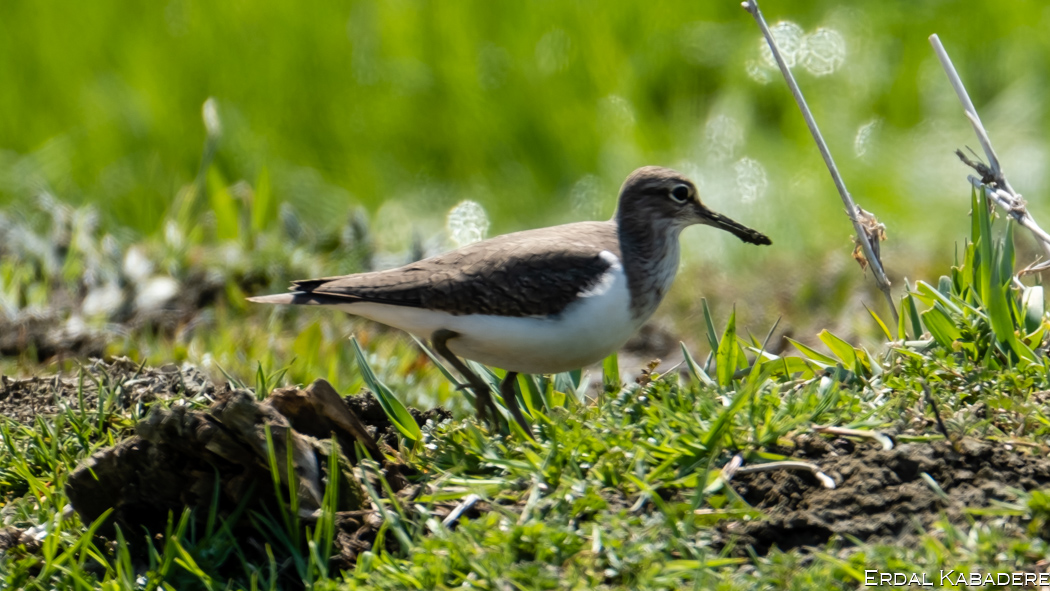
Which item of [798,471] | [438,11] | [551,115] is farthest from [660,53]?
[798,471]

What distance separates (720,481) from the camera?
3.06 m

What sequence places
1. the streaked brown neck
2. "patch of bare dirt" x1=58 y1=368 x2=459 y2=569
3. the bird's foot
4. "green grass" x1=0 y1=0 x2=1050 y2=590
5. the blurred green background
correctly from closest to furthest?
"green grass" x1=0 y1=0 x2=1050 y2=590, "patch of bare dirt" x1=58 y1=368 x2=459 y2=569, the bird's foot, the streaked brown neck, the blurred green background

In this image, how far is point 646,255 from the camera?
14.3 feet

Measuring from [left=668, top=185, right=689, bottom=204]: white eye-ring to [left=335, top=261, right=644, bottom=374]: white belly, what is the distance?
1.82ft

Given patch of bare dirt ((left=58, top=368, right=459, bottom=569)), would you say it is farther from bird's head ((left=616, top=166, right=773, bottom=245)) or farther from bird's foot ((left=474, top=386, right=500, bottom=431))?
bird's head ((left=616, top=166, right=773, bottom=245))

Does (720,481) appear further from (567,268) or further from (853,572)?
(567,268)

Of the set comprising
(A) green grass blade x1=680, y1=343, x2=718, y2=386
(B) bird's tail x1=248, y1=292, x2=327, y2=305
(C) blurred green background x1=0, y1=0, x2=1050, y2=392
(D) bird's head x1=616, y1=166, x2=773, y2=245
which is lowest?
(A) green grass blade x1=680, y1=343, x2=718, y2=386

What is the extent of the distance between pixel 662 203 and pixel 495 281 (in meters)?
0.88

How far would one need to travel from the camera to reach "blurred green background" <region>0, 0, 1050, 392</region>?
8062 mm

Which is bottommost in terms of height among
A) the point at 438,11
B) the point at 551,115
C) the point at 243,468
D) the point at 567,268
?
the point at 243,468

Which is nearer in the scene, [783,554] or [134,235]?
[783,554]

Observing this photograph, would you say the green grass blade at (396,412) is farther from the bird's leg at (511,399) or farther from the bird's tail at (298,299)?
the bird's tail at (298,299)

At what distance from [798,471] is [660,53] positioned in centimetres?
623

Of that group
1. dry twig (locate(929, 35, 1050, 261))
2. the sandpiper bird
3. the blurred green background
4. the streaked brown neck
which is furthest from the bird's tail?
the blurred green background
